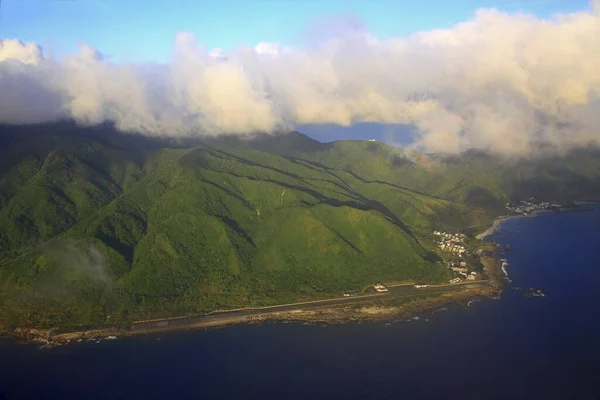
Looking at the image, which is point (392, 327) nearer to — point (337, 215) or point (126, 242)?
point (337, 215)

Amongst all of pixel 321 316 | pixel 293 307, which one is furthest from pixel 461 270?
pixel 293 307

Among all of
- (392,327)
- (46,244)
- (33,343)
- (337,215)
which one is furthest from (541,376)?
(46,244)

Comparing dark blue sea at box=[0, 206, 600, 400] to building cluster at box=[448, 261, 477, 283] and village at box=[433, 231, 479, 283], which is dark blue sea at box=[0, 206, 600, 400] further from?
village at box=[433, 231, 479, 283]

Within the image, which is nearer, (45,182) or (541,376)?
(541,376)

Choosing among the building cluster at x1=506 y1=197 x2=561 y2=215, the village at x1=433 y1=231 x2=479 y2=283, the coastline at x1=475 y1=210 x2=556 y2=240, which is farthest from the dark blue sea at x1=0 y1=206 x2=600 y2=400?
the building cluster at x1=506 y1=197 x2=561 y2=215

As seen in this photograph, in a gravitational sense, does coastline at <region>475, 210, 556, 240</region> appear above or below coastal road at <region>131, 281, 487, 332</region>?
Result: above

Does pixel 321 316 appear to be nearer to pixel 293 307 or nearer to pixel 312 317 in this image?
pixel 312 317

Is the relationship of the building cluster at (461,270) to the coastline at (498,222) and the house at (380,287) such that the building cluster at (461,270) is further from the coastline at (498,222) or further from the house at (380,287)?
the coastline at (498,222)
